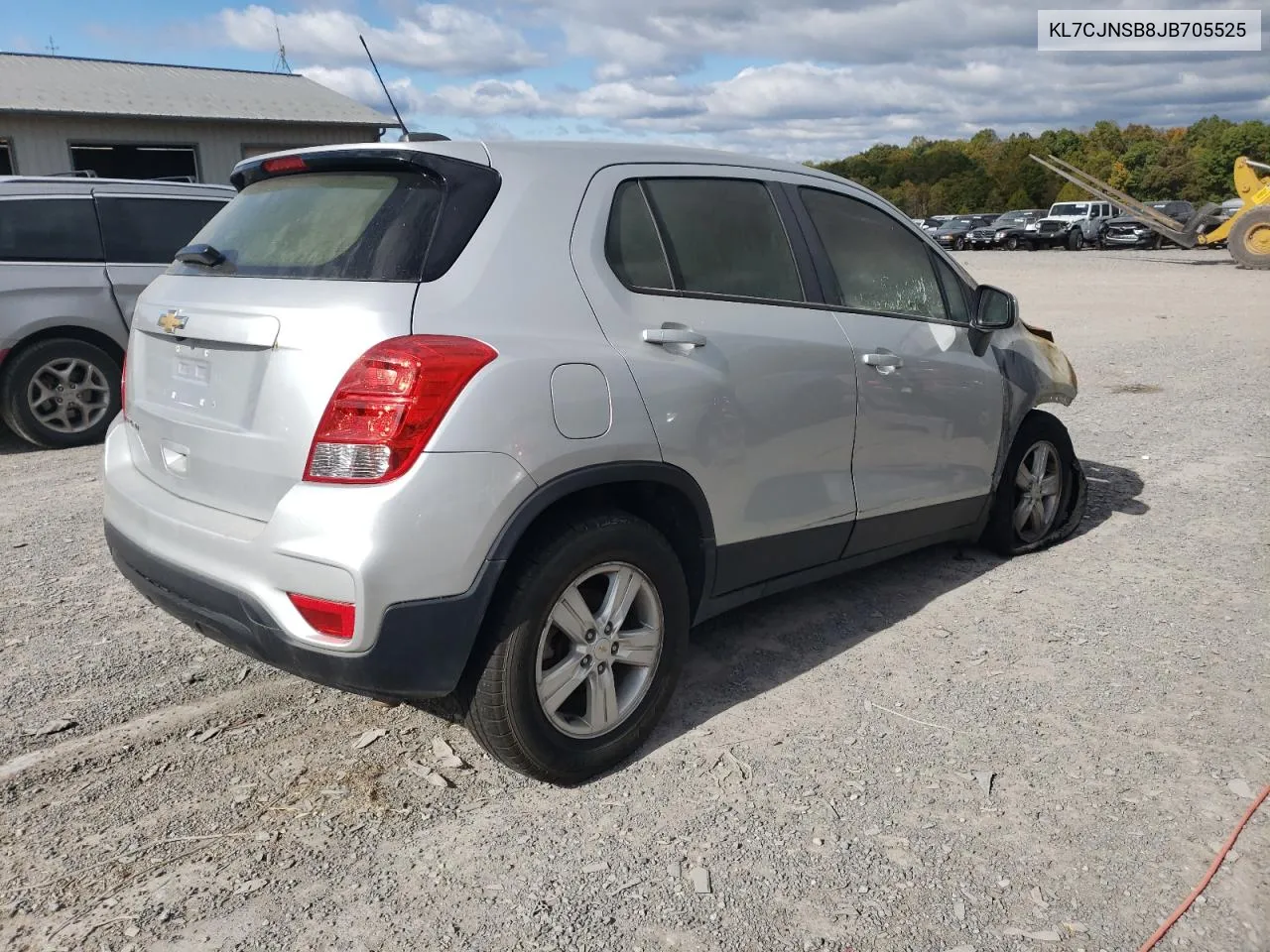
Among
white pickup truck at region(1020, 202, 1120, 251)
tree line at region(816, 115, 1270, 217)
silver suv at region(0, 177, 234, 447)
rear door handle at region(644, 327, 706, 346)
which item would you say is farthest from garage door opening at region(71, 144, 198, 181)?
tree line at region(816, 115, 1270, 217)

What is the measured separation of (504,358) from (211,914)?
1.53 metres

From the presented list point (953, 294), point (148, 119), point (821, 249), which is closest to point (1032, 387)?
point (953, 294)

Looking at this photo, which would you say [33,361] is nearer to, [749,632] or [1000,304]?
[749,632]

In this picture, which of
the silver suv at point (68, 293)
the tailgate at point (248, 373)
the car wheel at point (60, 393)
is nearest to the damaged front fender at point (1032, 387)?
the tailgate at point (248, 373)

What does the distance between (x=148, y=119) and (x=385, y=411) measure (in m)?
21.1

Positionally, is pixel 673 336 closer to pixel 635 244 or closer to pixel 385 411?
pixel 635 244

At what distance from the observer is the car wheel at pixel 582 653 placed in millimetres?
2900

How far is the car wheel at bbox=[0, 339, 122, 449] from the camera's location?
7.55 meters

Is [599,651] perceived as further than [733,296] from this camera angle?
No

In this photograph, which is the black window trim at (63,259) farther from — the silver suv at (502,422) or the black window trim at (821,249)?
the black window trim at (821,249)

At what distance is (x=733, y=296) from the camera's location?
11.7 ft

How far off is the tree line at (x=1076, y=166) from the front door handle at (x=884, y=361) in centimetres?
5525

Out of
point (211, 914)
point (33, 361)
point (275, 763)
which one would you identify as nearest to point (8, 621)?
point (275, 763)

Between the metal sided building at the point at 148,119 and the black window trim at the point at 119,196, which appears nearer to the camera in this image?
the black window trim at the point at 119,196
